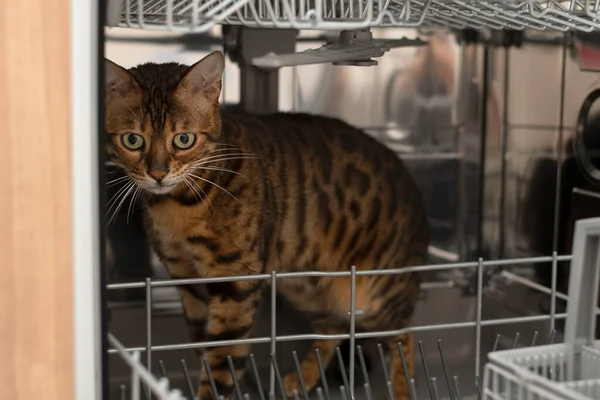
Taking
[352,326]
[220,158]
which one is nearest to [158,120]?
[220,158]

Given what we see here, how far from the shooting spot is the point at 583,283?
0.89m

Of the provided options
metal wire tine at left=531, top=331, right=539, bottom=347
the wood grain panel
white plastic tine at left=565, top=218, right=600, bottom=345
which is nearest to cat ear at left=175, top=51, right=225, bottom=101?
the wood grain panel

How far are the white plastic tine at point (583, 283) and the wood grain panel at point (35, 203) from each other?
53cm

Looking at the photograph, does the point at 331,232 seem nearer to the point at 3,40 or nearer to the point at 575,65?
the point at 575,65

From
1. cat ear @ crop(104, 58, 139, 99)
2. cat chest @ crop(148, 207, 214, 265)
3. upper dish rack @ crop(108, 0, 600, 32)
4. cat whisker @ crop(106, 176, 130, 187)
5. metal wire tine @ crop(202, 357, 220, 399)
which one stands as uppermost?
upper dish rack @ crop(108, 0, 600, 32)

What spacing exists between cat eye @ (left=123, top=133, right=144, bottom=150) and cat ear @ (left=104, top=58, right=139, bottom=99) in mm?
60

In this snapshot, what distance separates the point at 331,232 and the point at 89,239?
796mm

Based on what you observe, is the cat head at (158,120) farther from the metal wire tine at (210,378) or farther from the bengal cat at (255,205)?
the metal wire tine at (210,378)

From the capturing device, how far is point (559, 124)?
1562mm

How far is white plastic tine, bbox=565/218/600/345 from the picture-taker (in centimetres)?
87

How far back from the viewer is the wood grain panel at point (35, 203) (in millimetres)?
724

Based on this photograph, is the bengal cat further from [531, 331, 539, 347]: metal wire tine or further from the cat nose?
[531, 331, 539, 347]: metal wire tine

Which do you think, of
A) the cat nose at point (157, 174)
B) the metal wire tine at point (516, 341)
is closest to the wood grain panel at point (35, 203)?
the cat nose at point (157, 174)

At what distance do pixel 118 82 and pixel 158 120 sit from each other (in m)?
0.08
